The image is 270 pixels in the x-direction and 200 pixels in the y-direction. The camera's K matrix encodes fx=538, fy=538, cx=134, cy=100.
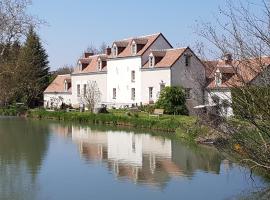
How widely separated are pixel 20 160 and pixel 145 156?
5.06 meters

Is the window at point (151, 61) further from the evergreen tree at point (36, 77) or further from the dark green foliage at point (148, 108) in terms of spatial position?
the evergreen tree at point (36, 77)

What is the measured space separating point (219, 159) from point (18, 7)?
10025 millimetres

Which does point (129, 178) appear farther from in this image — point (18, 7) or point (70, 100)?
point (70, 100)

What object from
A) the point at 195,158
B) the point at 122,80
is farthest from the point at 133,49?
the point at 195,158

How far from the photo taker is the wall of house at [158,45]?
1854 inches

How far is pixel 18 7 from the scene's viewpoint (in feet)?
70.8

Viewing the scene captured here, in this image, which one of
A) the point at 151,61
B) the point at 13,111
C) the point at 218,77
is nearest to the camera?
the point at 218,77

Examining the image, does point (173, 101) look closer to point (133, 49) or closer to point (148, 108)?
point (148, 108)

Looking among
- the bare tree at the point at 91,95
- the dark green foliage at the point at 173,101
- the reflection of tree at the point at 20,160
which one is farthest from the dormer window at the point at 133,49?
the reflection of tree at the point at 20,160

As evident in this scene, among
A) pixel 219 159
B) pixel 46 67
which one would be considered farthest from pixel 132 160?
pixel 46 67

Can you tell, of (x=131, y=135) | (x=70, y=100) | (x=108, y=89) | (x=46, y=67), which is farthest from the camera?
(x=46, y=67)

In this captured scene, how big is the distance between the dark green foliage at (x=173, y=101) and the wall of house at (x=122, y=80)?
729 centimetres

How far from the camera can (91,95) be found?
2031 inches

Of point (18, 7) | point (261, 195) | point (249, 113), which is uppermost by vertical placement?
point (18, 7)
